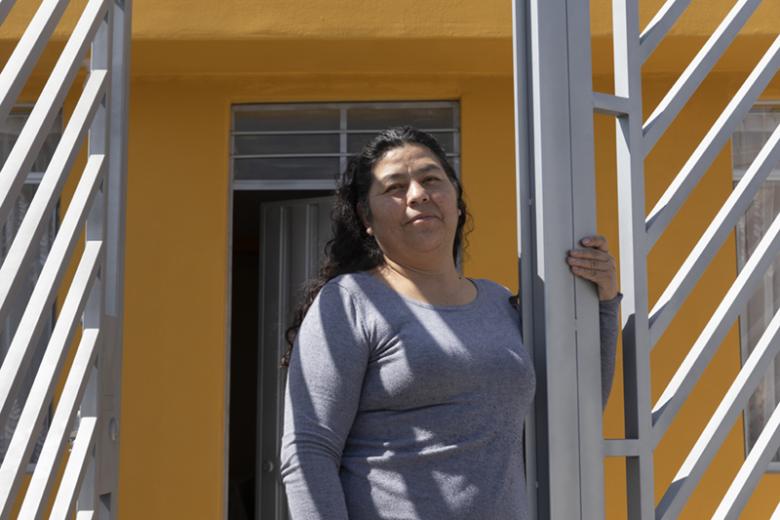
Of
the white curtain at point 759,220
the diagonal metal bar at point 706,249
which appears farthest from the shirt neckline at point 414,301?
the white curtain at point 759,220

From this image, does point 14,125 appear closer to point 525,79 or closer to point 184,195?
point 184,195

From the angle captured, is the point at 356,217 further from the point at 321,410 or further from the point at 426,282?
the point at 321,410

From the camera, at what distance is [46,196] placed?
6.93 feet

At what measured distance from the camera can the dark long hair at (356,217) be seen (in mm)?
2367

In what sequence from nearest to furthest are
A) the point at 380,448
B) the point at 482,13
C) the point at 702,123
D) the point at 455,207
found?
the point at 380,448 → the point at 455,207 → the point at 482,13 → the point at 702,123

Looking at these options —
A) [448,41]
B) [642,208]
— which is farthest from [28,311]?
[448,41]

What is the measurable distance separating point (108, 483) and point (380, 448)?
0.74 m

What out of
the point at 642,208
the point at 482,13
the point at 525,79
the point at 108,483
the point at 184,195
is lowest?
the point at 108,483

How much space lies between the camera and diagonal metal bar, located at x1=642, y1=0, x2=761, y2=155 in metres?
2.19

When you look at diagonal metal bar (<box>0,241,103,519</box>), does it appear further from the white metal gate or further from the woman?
the white metal gate

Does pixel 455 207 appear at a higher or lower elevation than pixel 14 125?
lower

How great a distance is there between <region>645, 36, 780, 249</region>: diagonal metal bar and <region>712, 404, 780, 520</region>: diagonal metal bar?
490 mm

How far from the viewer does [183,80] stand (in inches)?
225

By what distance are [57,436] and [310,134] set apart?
3.78 meters
